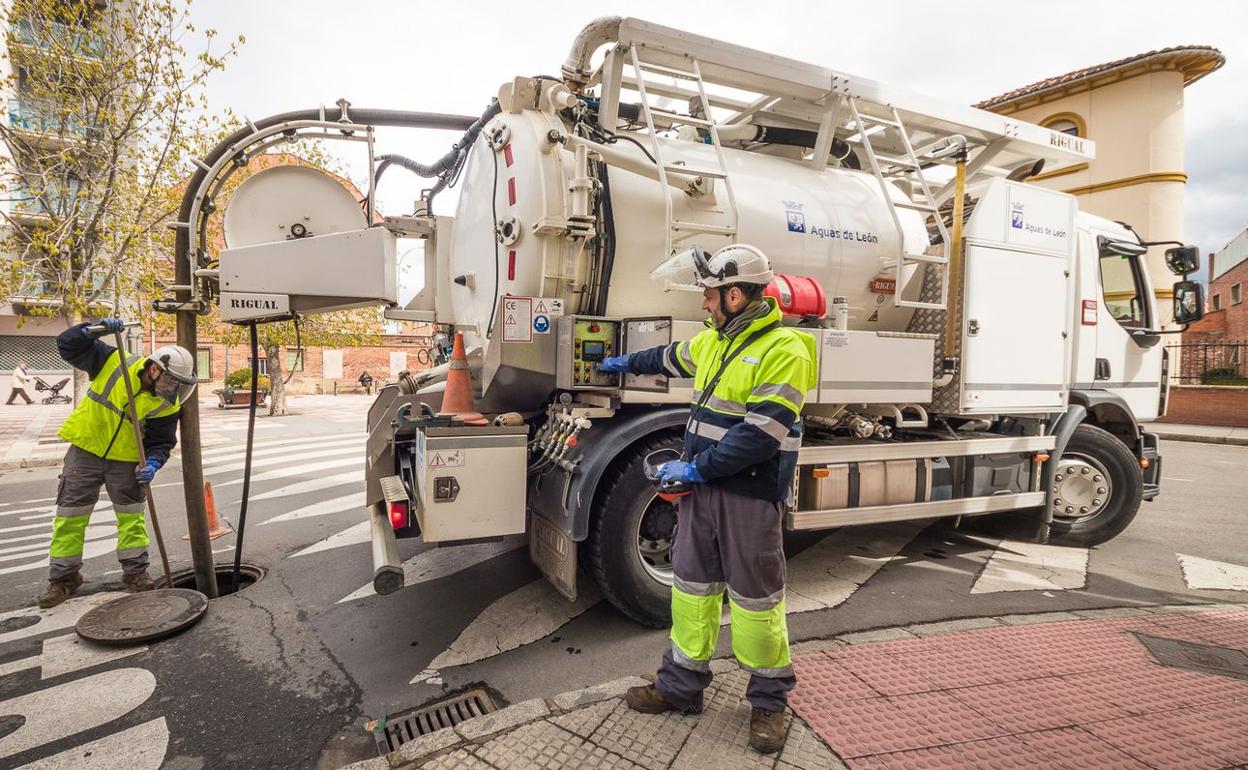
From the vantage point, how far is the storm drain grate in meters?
2.33

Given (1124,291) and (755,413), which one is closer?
(755,413)

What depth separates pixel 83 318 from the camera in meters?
9.20

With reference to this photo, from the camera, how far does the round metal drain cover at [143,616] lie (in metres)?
3.15

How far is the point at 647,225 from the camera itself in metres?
3.34

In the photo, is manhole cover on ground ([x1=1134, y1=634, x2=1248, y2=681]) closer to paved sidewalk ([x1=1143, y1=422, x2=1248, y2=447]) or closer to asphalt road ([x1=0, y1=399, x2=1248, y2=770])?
asphalt road ([x1=0, y1=399, x2=1248, y2=770])

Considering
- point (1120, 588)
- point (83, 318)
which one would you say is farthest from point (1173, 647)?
point (83, 318)

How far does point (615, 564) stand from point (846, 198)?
9.02 feet

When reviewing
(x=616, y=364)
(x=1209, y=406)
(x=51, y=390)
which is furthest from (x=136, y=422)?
(x=51, y=390)

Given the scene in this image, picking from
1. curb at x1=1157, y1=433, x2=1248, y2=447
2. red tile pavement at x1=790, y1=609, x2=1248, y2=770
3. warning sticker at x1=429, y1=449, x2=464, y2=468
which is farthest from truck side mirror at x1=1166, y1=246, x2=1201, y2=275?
curb at x1=1157, y1=433, x2=1248, y2=447

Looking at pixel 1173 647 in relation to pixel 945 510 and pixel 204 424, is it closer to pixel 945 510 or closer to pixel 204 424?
pixel 945 510

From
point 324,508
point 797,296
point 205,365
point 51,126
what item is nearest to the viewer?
point 797,296

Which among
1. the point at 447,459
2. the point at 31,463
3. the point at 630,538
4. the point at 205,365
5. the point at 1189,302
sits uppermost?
the point at 1189,302

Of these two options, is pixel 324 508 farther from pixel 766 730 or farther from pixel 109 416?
pixel 766 730

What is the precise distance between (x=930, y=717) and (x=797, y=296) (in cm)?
193
